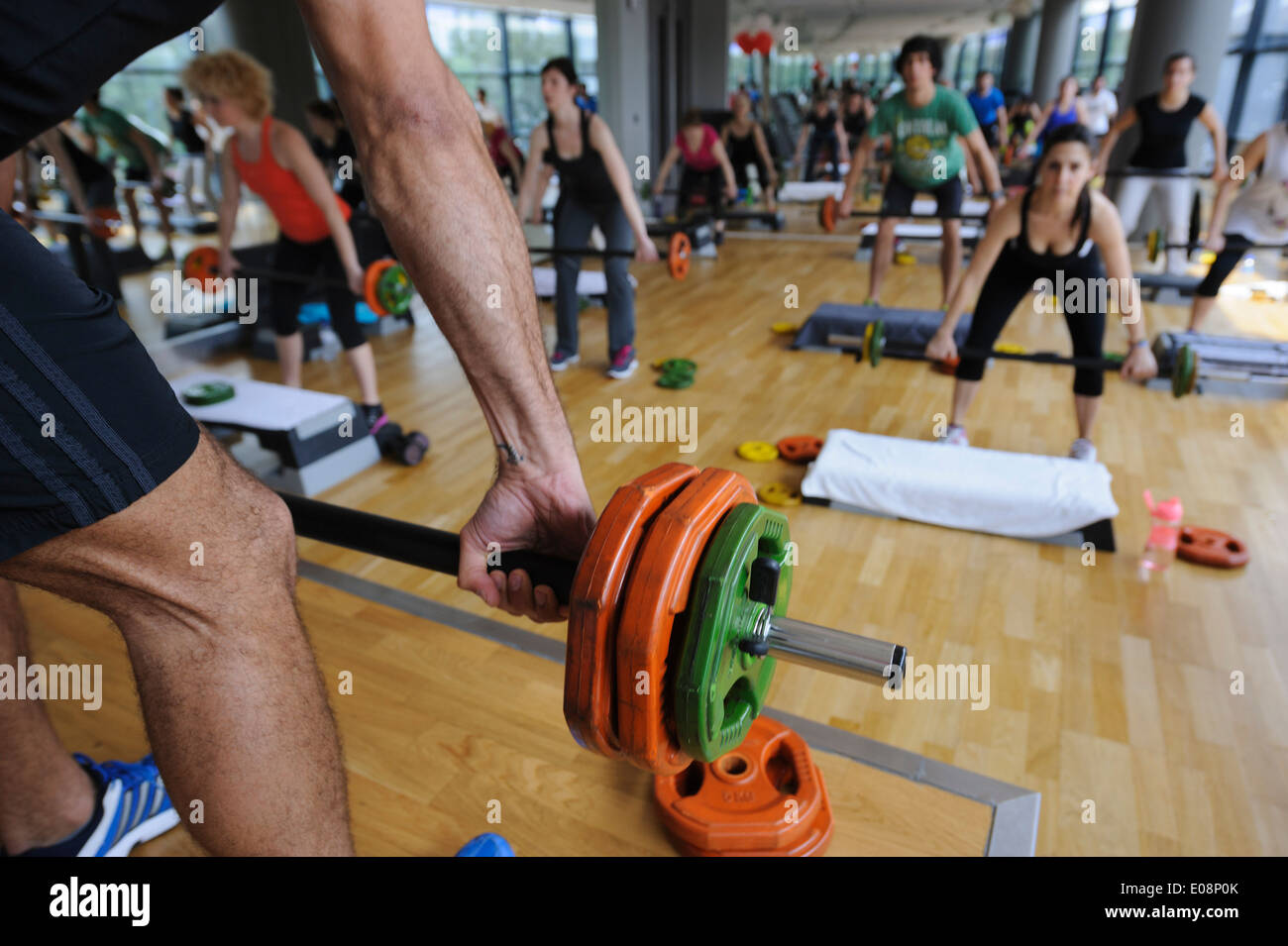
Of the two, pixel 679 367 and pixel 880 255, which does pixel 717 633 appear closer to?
pixel 679 367

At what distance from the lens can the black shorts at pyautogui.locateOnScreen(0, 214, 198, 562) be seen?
0.49 meters

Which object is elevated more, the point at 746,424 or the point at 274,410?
the point at 274,410

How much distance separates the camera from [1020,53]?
49.4 ft

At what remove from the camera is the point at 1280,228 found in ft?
11.0

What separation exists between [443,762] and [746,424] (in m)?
1.92

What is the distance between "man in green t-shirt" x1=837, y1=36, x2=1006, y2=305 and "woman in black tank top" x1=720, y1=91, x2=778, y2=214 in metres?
3.04

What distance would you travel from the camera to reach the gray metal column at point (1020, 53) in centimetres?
1492

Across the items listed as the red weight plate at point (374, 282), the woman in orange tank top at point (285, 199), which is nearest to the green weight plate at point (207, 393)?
the woman in orange tank top at point (285, 199)

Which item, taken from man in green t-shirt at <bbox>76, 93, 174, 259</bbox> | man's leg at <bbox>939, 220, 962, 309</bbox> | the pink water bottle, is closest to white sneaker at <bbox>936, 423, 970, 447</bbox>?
the pink water bottle

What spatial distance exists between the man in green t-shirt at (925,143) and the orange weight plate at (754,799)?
2968 millimetres

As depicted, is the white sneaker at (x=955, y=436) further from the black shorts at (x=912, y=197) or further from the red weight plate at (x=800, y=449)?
the black shorts at (x=912, y=197)

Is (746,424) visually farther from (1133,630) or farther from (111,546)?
(111,546)

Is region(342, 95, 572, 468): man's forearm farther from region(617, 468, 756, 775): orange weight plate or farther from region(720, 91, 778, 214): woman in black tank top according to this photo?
region(720, 91, 778, 214): woman in black tank top

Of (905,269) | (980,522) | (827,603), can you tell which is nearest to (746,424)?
(980,522)
